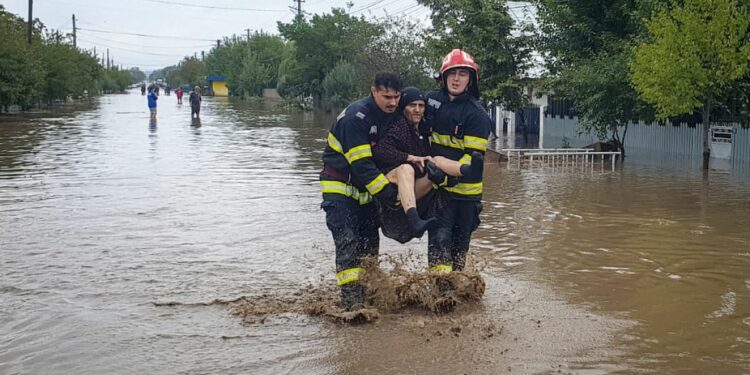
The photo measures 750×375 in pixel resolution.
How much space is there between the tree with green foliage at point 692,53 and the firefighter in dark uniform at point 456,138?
10.8m

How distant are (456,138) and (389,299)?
1.36 m

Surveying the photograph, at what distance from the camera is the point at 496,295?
6867 mm

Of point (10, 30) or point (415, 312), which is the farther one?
point (10, 30)

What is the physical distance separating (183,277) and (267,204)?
467 centimetres

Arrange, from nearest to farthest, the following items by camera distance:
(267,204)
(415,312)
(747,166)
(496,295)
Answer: (415,312), (496,295), (267,204), (747,166)

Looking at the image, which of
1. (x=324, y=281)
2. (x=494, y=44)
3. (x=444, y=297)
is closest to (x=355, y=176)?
(x=444, y=297)

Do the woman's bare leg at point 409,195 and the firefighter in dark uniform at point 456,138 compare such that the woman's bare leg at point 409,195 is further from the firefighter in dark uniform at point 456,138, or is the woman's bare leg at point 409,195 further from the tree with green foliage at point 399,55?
the tree with green foliage at point 399,55

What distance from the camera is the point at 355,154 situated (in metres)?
5.93

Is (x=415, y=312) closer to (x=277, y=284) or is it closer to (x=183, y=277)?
(x=277, y=284)

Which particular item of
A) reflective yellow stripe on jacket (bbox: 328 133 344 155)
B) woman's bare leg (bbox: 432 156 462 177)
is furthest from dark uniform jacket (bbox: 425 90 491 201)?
reflective yellow stripe on jacket (bbox: 328 133 344 155)

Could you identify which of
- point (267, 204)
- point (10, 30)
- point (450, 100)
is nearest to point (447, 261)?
point (450, 100)

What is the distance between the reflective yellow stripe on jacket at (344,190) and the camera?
6.17m

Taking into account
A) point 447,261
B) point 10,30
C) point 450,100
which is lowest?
point 447,261

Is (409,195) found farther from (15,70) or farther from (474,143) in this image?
(15,70)
